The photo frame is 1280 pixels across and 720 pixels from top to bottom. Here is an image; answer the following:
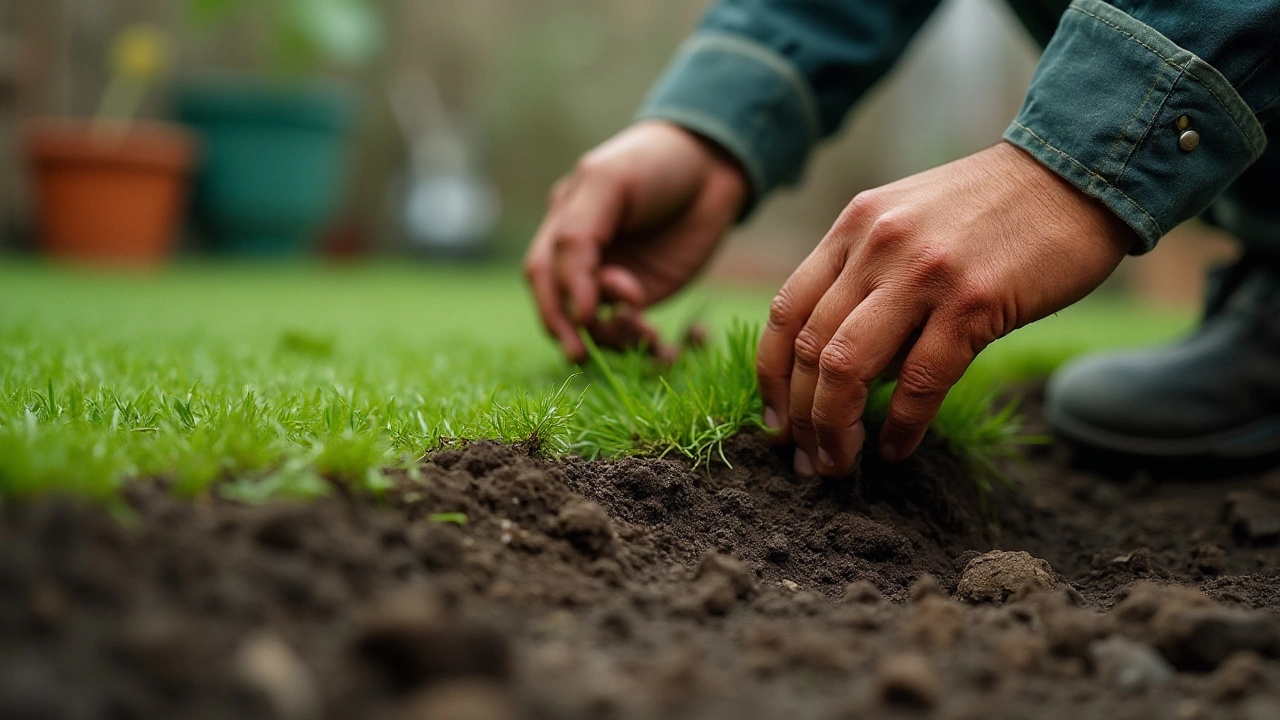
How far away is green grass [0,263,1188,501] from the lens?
3.58ft

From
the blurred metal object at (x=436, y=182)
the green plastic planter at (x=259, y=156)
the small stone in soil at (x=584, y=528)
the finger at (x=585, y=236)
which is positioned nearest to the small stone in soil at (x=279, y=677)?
the small stone in soil at (x=584, y=528)

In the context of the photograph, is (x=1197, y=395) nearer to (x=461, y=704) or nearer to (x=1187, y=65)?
(x=1187, y=65)

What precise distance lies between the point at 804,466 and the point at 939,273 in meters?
0.42

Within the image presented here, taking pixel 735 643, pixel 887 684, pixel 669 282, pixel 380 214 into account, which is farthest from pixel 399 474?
pixel 380 214

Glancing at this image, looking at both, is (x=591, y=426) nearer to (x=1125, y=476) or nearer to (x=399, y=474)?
(x=399, y=474)

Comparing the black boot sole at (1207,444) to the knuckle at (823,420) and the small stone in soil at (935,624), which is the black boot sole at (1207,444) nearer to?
the knuckle at (823,420)

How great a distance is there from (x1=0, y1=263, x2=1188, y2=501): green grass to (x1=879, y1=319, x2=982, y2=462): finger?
1.02 feet

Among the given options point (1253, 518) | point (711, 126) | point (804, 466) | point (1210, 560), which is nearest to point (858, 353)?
point (804, 466)

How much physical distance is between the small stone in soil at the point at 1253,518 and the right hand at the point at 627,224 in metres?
1.18

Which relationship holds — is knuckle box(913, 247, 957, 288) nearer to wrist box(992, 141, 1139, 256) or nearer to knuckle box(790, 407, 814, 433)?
wrist box(992, 141, 1139, 256)

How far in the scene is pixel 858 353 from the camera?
136 cm

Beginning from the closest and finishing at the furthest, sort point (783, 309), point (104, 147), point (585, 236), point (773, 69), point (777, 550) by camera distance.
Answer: point (777, 550), point (783, 309), point (585, 236), point (773, 69), point (104, 147)

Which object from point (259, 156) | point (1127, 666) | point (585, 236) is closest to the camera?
point (1127, 666)

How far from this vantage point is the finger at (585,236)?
85.2 inches
